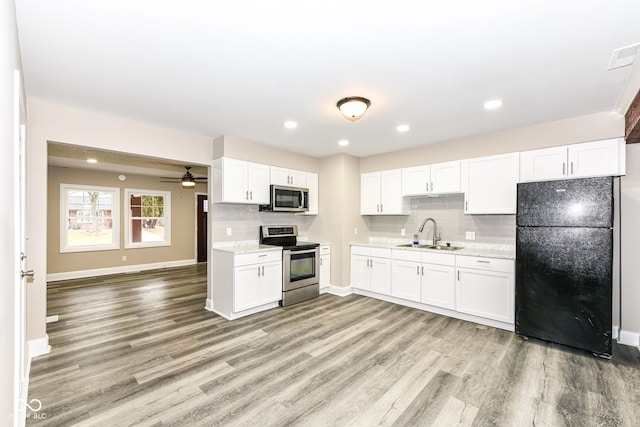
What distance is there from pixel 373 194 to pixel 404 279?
1.54 m

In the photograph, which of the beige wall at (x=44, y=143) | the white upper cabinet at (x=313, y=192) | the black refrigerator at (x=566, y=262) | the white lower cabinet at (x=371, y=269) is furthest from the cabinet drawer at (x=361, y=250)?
the beige wall at (x=44, y=143)

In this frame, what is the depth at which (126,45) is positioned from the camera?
6.45 feet

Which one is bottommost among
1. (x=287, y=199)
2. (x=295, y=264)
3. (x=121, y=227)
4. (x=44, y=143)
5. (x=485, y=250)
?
(x=295, y=264)

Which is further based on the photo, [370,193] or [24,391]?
[370,193]

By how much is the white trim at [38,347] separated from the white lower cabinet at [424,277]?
4143 millimetres

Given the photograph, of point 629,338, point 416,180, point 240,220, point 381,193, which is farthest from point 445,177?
point 240,220

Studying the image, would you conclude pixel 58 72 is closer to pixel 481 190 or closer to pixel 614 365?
pixel 481 190

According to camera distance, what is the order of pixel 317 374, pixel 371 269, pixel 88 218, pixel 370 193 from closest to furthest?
pixel 317 374 → pixel 371 269 → pixel 370 193 → pixel 88 218

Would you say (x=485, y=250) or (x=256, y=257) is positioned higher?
(x=485, y=250)

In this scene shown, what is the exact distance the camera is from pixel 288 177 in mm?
4906

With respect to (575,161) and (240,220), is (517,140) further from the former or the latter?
(240,220)

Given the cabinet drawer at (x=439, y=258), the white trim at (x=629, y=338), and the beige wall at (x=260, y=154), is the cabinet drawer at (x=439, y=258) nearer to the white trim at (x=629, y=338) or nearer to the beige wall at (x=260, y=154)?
the white trim at (x=629, y=338)

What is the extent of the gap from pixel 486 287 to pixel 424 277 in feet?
2.58

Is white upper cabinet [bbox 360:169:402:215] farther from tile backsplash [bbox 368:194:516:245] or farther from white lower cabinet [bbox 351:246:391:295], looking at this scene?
white lower cabinet [bbox 351:246:391:295]
